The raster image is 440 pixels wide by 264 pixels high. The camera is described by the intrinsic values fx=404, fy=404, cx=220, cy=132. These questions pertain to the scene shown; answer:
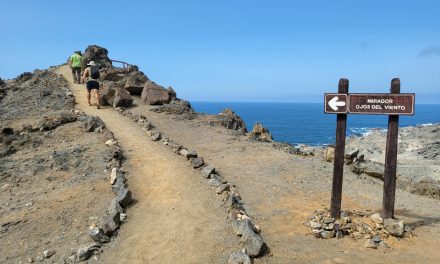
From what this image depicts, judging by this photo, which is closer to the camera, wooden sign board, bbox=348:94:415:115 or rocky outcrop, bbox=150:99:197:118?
wooden sign board, bbox=348:94:415:115

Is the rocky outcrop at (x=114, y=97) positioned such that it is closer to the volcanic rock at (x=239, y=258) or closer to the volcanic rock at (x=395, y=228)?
the volcanic rock at (x=239, y=258)

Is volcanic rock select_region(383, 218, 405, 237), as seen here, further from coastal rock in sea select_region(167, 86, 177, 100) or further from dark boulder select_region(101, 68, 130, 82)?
dark boulder select_region(101, 68, 130, 82)

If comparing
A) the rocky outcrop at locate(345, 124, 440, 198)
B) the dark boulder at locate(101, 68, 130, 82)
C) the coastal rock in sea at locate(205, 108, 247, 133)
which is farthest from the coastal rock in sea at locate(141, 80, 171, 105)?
the rocky outcrop at locate(345, 124, 440, 198)

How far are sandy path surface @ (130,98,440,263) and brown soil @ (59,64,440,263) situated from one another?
0.09 feet

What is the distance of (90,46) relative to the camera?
53.8 metres

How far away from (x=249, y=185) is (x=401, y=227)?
218 inches

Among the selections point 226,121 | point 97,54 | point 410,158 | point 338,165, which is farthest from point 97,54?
point 338,165

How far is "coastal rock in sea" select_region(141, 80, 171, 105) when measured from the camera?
96.1ft

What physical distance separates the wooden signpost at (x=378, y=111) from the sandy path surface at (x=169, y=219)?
144 inches

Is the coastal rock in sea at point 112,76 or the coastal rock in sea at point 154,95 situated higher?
the coastal rock in sea at point 112,76

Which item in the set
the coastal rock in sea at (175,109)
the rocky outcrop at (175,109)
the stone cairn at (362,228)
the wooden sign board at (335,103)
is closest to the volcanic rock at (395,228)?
the stone cairn at (362,228)

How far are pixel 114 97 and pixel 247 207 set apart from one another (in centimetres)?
1881

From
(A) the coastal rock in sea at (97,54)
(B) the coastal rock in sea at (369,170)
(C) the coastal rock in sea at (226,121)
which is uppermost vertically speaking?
(A) the coastal rock in sea at (97,54)

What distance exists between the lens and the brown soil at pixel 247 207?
9.45 metres
